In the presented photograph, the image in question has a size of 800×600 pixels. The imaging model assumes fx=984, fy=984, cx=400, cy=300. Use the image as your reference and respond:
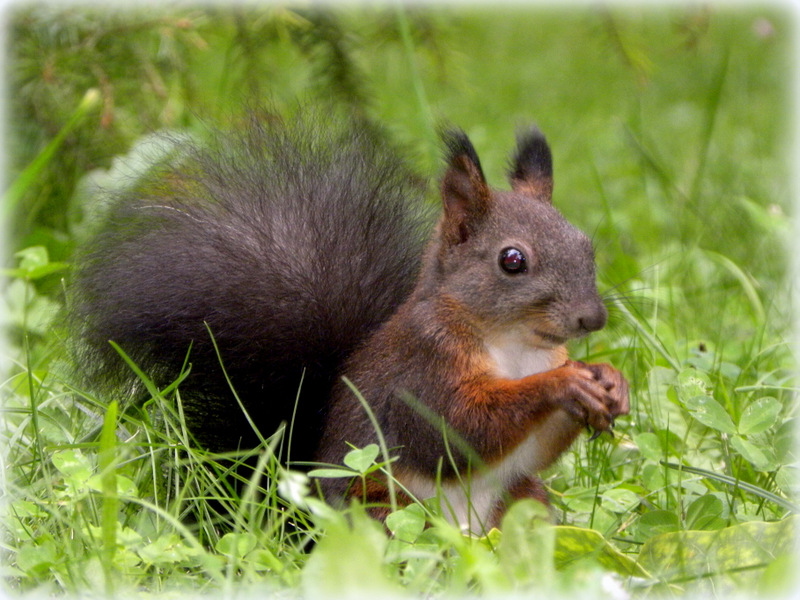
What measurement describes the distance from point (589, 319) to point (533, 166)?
40cm

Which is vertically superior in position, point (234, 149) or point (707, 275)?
point (234, 149)

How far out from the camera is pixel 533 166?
170 centimetres

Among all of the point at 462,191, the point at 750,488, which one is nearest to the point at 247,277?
the point at 462,191

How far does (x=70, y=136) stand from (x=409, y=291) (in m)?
1.38

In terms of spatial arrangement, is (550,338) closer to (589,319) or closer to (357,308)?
(589,319)

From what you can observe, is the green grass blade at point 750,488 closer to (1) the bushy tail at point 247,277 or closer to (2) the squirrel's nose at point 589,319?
(2) the squirrel's nose at point 589,319

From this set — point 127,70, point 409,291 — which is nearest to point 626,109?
point 127,70

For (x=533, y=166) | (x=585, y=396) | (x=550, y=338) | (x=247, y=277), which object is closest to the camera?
(x=585, y=396)

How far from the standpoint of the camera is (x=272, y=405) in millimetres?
1576

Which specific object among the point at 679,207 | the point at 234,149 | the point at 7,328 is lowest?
the point at 7,328

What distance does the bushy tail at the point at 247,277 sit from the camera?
1.55 meters

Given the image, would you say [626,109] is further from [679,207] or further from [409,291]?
[409,291]

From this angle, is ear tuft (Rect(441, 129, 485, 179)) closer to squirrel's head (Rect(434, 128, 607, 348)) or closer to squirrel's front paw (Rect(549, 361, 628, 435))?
squirrel's head (Rect(434, 128, 607, 348))

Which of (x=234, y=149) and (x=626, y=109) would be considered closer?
(x=234, y=149)
